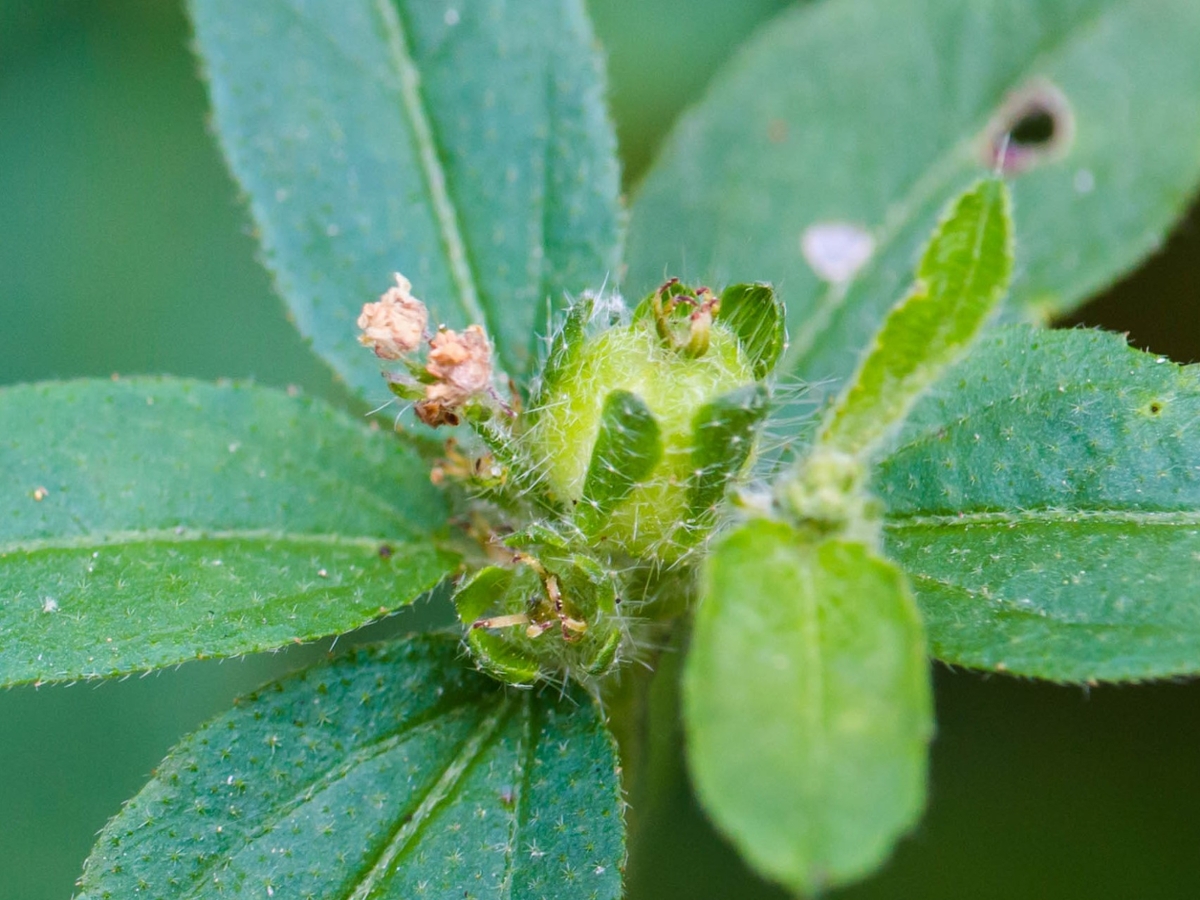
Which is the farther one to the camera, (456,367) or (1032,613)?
(456,367)

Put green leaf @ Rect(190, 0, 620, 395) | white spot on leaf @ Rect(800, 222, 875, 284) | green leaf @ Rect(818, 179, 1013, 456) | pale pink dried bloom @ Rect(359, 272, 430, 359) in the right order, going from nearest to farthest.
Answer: green leaf @ Rect(818, 179, 1013, 456) → pale pink dried bloom @ Rect(359, 272, 430, 359) → green leaf @ Rect(190, 0, 620, 395) → white spot on leaf @ Rect(800, 222, 875, 284)

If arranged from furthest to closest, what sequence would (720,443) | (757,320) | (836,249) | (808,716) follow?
1. (836,249)
2. (757,320)
3. (720,443)
4. (808,716)

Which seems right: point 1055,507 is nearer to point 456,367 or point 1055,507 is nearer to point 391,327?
point 456,367

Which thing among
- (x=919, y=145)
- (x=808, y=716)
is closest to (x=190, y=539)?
(x=808, y=716)

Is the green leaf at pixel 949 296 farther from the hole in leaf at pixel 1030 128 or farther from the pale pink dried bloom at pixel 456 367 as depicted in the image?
the hole in leaf at pixel 1030 128

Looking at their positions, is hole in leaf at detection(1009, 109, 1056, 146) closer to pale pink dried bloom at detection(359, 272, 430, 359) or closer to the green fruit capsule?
the green fruit capsule

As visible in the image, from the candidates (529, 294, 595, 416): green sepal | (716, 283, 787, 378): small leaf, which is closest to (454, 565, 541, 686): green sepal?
(529, 294, 595, 416): green sepal

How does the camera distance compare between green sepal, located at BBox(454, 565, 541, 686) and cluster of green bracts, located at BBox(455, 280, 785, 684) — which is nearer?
cluster of green bracts, located at BBox(455, 280, 785, 684)
